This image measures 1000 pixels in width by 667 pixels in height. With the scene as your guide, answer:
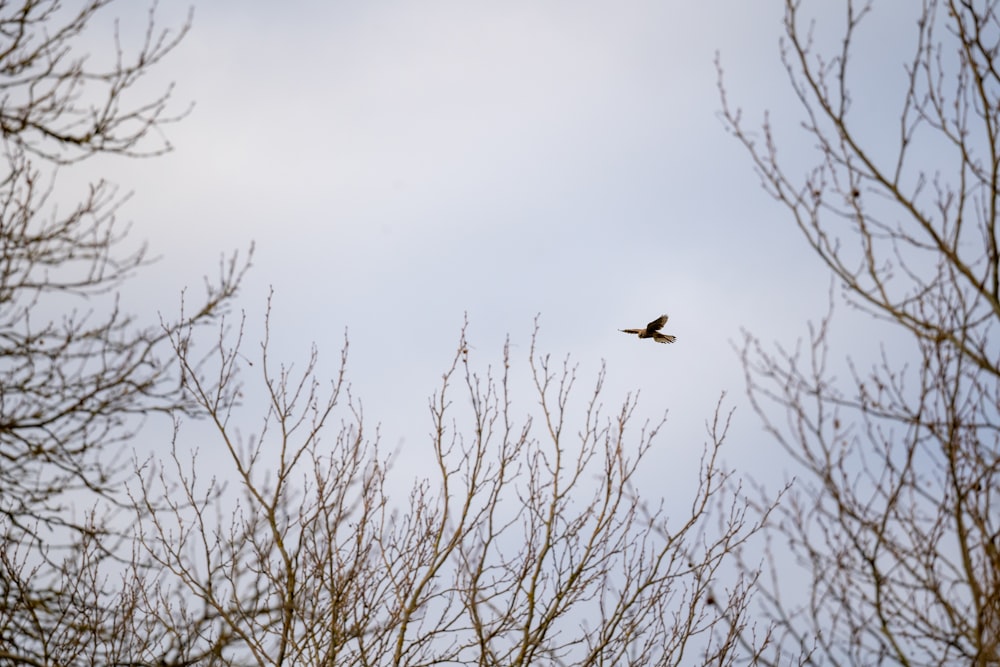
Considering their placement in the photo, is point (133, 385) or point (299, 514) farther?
point (299, 514)

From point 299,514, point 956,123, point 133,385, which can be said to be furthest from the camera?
point 299,514

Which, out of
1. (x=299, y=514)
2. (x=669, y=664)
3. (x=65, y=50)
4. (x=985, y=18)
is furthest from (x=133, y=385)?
(x=985, y=18)

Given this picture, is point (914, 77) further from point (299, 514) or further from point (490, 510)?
point (299, 514)

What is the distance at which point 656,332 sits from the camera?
5426mm

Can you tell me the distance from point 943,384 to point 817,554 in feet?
3.09

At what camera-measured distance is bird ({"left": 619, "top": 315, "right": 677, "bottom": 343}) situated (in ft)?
17.7

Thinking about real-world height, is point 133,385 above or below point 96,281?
below

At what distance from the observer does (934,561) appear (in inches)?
158

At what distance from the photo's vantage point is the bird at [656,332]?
539 centimetres

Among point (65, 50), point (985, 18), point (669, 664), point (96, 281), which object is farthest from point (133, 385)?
point (985, 18)

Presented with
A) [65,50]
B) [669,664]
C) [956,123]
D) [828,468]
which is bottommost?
[669,664]

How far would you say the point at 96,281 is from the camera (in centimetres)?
582

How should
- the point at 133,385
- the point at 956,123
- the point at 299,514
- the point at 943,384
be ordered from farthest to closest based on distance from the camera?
the point at 299,514, the point at 133,385, the point at 956,123, the point at 943,384

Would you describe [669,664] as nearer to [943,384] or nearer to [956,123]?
[943,384]
